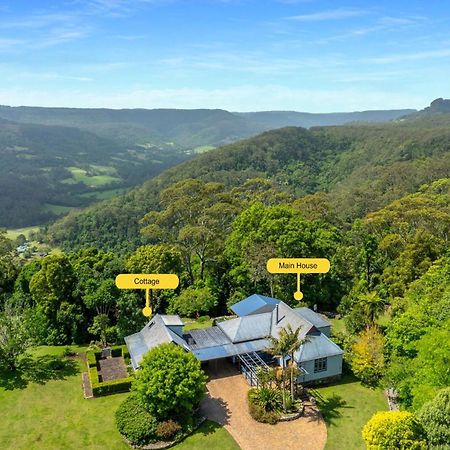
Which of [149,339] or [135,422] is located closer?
[135,422]

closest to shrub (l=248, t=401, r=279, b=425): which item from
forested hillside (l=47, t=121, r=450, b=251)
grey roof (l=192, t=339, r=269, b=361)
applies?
grey roof (l=192, t=339, r=269, b=361)

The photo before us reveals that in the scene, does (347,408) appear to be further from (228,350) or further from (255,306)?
(255,306)

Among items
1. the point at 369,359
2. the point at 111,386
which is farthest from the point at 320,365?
the point at 111,386

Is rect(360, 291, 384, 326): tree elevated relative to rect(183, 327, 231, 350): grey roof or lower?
elevated

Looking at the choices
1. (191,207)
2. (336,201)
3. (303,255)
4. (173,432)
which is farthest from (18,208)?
(173,432)

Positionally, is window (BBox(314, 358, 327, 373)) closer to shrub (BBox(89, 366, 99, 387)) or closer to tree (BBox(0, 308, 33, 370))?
shrub (BBox(89, 366, 99, 387))

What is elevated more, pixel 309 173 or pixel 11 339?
pixel 309 173

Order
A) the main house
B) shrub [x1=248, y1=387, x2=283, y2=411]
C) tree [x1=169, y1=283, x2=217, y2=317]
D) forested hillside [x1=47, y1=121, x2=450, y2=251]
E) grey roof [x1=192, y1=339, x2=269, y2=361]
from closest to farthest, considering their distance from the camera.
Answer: shrub [x1=248, y1=387, x2=283, y2=411] → the main house → grey roof [x1=192, y1=339, x2=269, y2=361] → tree [x1=169, y1=283, x2=217, y2=317] → forested hillside [x1=47, y1=121, x2=450, y2=251]
